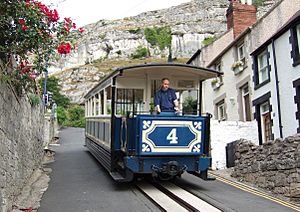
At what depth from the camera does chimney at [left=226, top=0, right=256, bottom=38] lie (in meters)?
20.1

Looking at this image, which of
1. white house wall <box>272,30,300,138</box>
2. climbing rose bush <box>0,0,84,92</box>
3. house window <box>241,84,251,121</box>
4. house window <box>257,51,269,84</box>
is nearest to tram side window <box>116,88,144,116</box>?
climbing rose bush <box>0,0,84,92</box>

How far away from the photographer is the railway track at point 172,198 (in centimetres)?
644

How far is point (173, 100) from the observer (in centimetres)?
854

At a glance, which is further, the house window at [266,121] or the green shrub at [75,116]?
the green shrub at [75,116]

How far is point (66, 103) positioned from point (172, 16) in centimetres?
10282

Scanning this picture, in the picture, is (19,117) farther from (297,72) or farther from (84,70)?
(84,70)

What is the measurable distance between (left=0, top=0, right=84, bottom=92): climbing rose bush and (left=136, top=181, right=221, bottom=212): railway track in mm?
3494

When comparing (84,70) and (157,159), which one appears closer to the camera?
(157,159)

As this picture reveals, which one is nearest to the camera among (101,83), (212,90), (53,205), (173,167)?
(53,205)

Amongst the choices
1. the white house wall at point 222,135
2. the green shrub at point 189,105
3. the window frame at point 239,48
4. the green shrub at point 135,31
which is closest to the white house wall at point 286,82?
the white house wall at point 222,135

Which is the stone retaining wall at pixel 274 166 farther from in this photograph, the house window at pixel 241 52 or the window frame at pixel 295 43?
the house window at pixel 241 52

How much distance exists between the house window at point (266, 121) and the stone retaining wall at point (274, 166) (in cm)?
432

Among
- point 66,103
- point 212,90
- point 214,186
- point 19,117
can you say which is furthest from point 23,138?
point 66,103

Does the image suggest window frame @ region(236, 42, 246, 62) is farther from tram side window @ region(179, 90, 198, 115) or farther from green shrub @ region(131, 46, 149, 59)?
green shrub @ region(131, 46, 149, 59)
